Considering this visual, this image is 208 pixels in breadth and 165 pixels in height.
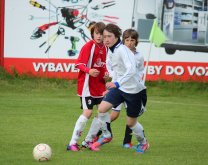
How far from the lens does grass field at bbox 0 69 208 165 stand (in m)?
9.92

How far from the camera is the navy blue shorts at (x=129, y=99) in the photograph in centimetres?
1020

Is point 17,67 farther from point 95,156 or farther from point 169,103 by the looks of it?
point 95,156

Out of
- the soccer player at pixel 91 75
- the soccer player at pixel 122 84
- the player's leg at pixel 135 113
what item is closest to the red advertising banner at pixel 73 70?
the soccer player at pixel 91 75

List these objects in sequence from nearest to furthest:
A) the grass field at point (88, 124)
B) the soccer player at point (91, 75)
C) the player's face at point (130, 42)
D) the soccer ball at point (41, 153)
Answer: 1. the soccer ball at point (41, 153)
2. the grass field at point (88, 124)
3. the player's face at point (130, 42)
4. the soccer player at point (91, 75)

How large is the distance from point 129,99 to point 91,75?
759mm

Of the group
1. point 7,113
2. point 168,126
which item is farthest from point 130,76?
point 7,113

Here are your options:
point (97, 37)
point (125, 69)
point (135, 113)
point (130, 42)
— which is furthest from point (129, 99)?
point (97, 37)

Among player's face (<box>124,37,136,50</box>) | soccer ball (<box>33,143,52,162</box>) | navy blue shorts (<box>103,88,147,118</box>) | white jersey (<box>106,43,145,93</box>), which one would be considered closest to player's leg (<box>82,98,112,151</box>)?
navy blue shorts (<box>103,88,147,118</box>)

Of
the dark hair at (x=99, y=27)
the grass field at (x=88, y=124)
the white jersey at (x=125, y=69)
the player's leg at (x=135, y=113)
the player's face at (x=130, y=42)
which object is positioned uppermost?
the dark hair at (x=99, y=27)

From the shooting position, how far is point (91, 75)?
1060cm

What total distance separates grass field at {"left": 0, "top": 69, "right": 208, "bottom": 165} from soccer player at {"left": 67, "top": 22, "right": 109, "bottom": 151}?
0.60 metres

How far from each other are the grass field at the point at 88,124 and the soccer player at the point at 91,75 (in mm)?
603

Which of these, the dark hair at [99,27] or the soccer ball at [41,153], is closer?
the soccer ball at [41,153]

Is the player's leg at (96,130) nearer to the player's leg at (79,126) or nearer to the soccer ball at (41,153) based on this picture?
the player's leg at (79,126)
